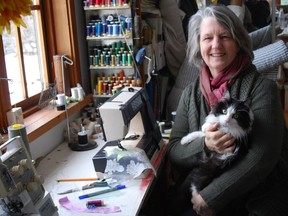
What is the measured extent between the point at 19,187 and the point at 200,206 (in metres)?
0.76

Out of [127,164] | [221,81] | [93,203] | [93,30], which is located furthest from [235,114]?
[93,30]

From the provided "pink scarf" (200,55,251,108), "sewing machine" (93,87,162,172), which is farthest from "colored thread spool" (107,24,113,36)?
"pink scarf" (200,55,251,108)

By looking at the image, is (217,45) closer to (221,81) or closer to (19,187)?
(221,81)

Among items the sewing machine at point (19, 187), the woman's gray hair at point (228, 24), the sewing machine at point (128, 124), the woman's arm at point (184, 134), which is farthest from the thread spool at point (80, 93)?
the sewing machine at point (19, 187)

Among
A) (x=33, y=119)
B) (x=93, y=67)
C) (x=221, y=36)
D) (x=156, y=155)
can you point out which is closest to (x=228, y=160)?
(x=156, y=155)

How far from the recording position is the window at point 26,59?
196cm

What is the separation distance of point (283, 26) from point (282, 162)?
2.79 metres

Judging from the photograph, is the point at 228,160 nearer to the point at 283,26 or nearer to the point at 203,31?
the point at 203,31

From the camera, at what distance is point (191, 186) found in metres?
1.59

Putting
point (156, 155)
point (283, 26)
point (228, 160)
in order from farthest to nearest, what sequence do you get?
point (283, 26) → point (156, 155) → point (228, 160)

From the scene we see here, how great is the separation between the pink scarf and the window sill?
825mm

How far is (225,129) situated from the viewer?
4.75 feet

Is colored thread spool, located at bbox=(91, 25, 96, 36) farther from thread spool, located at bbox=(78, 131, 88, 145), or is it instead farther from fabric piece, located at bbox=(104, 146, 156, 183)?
fabric piece, located at bbox=(104, 146, 156, 183)

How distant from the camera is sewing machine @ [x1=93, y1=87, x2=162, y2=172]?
1.55 meters
